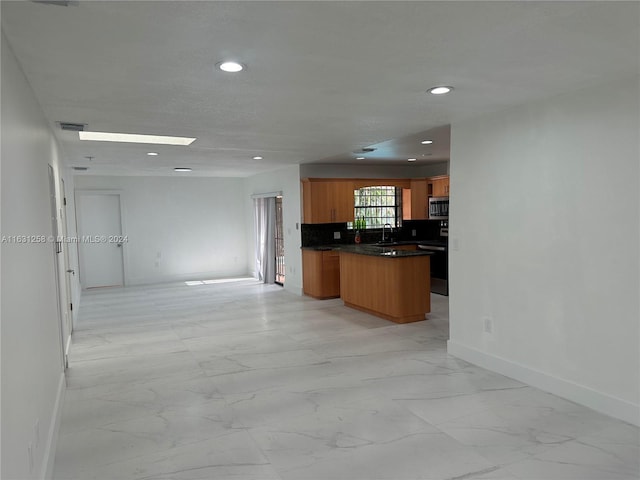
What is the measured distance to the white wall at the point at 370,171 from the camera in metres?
7.77

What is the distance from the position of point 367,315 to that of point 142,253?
5.51 meters

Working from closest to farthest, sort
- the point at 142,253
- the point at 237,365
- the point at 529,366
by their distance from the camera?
the point at 529,366 → the point at 237,365 → the point at 142,253

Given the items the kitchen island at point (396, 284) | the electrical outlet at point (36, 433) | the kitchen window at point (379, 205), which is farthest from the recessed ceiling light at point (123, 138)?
the kitchen window at point (379, 205)

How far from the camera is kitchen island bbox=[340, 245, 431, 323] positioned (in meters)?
5.71

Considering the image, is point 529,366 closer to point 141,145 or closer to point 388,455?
point 388,455

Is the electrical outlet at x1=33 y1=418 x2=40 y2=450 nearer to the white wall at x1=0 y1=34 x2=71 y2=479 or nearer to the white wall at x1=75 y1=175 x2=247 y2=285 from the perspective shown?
the white wall at x1=0 y1=34 x2=71 y2=479

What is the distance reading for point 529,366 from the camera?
365cm

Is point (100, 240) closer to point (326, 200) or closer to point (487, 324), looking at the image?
point (326, 200)

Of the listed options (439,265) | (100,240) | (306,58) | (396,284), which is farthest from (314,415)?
(100,240)

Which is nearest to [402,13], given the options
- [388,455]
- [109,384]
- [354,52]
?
[354,52]

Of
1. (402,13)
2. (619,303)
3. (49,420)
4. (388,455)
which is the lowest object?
(388,455)

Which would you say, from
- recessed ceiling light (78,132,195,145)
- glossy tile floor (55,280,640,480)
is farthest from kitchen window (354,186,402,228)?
recessed ceiling light (78,132,195,145)

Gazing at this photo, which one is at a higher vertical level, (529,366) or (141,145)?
(141,145)

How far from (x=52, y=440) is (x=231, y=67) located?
248 cm
